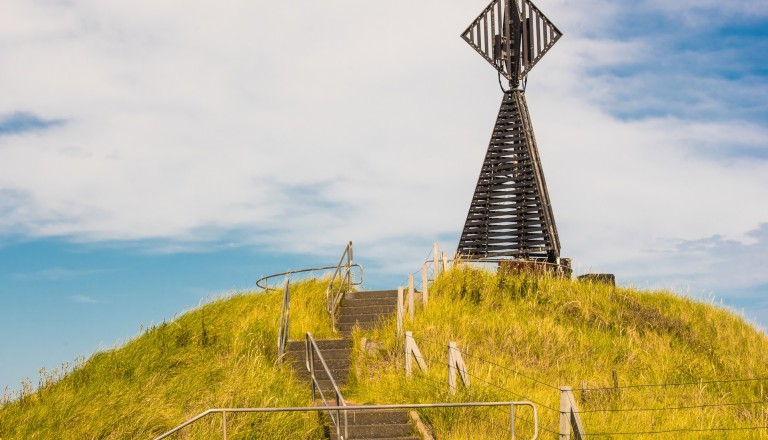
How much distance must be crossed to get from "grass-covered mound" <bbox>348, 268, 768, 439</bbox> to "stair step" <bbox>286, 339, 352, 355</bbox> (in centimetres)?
76

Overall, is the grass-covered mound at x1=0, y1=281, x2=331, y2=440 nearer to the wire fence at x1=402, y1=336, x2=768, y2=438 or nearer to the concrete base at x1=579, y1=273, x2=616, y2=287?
the wire fence at x1=402, y1=336, x2=768, y2=438

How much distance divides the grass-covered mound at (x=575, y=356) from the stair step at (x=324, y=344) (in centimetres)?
76

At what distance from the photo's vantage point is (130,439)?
567 inches

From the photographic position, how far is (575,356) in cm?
1953

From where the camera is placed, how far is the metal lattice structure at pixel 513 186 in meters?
28.3

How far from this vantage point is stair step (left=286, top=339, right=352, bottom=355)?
19688 millimetres

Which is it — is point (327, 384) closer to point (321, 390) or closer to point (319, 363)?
point (319, 363)

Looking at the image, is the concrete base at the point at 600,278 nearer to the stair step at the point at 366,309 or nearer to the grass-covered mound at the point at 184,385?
the stair step at the point at 366,309

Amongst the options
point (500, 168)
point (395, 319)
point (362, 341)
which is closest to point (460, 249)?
point (500, 168)

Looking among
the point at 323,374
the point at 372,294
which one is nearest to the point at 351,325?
the point at 372,294

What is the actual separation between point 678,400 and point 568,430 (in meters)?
5.58

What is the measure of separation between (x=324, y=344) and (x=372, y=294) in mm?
4128

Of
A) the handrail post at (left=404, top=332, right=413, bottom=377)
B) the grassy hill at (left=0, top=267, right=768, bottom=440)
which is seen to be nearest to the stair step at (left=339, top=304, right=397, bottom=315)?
the grassy hill at (left=0, top=267, right=768, bottom=440)

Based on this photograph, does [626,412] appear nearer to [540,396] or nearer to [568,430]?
[540,396]
